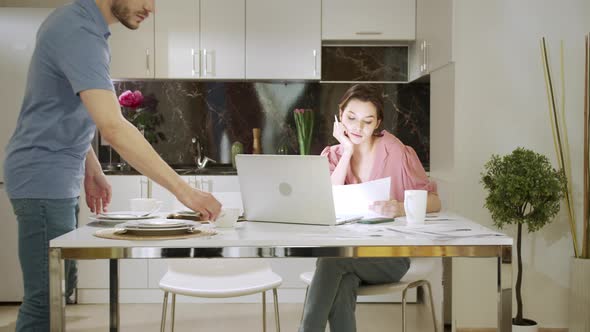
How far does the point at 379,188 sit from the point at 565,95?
65.6 inches

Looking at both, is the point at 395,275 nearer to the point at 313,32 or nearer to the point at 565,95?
the point at 565,95

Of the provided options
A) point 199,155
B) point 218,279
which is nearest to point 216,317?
point 199,155

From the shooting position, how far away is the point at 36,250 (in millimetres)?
1942

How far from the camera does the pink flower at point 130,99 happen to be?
4.74m

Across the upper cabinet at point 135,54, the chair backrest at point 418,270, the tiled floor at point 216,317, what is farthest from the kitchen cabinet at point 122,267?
the chair backrest at point 418,270

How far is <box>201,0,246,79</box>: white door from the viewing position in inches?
180

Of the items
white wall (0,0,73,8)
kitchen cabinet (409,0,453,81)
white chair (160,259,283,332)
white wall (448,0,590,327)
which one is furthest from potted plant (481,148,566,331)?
white wall (0,0,73,8)

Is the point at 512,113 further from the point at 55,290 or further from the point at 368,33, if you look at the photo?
the point at 55,290

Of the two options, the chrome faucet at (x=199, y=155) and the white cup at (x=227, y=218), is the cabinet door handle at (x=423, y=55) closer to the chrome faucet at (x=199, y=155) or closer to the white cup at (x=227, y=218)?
the chrome faucet at (x=199, y=155)

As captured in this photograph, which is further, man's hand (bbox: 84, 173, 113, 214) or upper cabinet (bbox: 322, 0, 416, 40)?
upper cabinet (bbox: 322, 0, 416, 40)

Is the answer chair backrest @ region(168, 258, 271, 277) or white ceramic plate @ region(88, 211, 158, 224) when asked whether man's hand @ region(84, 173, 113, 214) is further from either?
chair backrest @ region(168, 258, 271, 277)

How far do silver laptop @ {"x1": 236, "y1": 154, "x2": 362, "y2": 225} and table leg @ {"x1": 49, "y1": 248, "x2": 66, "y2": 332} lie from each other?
1.98 ft

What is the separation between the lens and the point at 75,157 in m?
2.06

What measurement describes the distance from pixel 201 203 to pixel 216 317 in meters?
2.51
